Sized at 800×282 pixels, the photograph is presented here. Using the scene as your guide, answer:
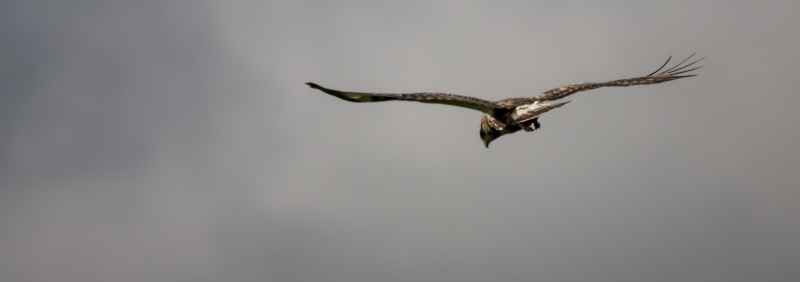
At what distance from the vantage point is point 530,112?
36875 mm

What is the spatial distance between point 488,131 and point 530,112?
2.67 metres

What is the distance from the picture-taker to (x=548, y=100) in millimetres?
40031

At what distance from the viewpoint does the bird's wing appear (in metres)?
36.6

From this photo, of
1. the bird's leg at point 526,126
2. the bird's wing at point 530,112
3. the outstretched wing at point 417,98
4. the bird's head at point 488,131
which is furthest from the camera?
the bird's head at point 488,131

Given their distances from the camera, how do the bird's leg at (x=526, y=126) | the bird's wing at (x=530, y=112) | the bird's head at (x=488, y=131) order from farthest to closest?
the bird's head at (x=488, y=131), the bird's leg at (x=526, y=126), the bird's wing at (x=530, y=112)

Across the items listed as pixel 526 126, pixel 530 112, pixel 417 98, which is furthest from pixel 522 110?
pixel 417 98

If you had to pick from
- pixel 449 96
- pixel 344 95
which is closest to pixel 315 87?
pixel 344 95

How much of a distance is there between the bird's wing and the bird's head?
148cm

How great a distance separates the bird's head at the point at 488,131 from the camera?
38.6 m

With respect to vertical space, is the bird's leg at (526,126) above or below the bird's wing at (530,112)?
below

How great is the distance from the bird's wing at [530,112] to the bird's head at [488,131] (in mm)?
1481

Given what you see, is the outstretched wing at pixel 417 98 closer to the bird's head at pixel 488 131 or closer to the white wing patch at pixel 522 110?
the white wing patch at pixel 522 110

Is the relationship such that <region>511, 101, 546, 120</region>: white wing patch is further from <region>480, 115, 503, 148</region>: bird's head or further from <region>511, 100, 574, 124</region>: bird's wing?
<region>480, 115, 503, 148</region>: bird's head

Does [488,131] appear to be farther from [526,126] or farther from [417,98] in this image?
[417,98]
